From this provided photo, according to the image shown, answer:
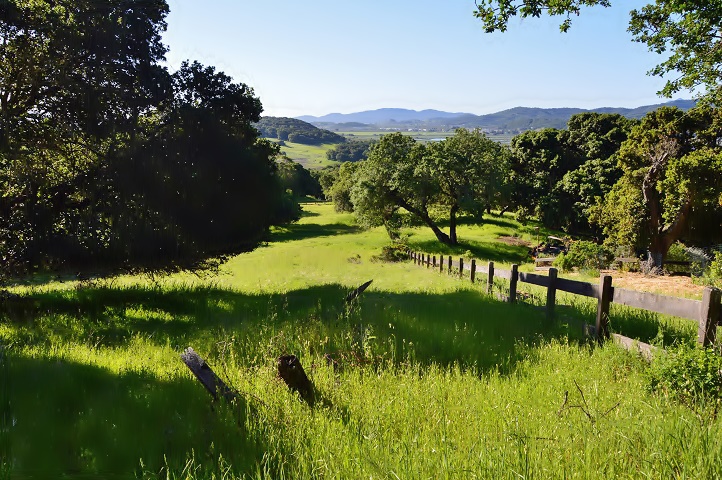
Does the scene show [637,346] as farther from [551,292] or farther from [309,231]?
[309,231]

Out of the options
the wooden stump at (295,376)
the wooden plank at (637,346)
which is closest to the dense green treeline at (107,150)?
the wooden stump at (295,376)

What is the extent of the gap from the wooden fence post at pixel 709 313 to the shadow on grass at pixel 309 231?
47666 mm

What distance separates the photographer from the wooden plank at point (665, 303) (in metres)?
5.72

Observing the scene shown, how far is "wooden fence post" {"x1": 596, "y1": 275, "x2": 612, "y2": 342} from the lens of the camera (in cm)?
712

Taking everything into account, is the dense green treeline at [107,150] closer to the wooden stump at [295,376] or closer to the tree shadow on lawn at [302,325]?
the tree shadow on lawn at [302,325]

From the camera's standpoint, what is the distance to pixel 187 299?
43.7 feet

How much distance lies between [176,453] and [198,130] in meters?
13.0

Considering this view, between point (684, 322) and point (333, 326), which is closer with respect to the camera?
point (333, 326)

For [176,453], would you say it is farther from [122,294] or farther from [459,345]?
[122,294]

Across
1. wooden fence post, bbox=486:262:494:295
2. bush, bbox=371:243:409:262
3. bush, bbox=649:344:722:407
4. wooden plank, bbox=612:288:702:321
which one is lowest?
bush, bbox=371:243:409:262

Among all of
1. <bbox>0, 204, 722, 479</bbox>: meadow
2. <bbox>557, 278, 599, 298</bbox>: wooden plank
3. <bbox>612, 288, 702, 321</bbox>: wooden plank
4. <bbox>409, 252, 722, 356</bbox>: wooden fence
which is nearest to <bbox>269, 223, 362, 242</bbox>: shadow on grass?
<bbox>0, 204, 722, 479</bbox>: meadow

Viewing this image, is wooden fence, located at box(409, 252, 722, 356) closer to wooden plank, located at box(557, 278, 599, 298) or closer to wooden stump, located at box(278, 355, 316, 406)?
wooden plank, located at box(557, 278, 599, 298)

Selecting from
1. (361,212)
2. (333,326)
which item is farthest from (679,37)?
(361,212)

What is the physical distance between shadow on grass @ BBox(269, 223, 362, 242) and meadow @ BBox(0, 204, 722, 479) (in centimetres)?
4384
